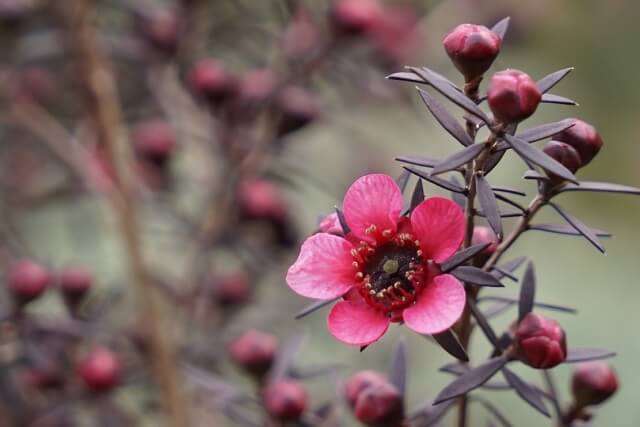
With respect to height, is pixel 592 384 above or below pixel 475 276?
below

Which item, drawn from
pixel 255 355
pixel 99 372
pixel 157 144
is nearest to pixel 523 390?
pixel 255 355

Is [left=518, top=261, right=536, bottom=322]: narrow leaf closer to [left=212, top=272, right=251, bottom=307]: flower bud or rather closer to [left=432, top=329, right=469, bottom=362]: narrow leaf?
[left=432, top=329, right=469, bottom=362]: narrow leaf

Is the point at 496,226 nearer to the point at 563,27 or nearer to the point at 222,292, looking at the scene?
the point at 222,292

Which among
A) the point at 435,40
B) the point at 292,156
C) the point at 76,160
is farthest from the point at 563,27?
the point at 76,160

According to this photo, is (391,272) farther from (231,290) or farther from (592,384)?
(231,290)

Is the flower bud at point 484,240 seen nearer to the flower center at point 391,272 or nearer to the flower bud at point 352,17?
the flower center at point 391,272

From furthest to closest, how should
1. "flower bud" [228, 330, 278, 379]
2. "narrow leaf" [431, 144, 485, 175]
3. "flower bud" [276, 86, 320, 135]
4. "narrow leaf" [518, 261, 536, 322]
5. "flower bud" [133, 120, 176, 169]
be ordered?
"flower bud" [133, 120, 176, 169] < "flower bud" [276, 86, 320, 135] < "flower bud" [228, 330, 278, 379] < "narrow leaf" [518, 261, 536, 322] < "narrow leaf" [431, 144, 485, 175]

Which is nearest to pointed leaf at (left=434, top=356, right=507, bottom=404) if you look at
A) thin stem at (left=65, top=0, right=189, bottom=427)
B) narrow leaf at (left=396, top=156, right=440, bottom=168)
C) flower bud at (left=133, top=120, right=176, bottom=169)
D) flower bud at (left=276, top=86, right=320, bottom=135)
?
narrow leaf at (left=396, top=156, right=440, bottom=168)
